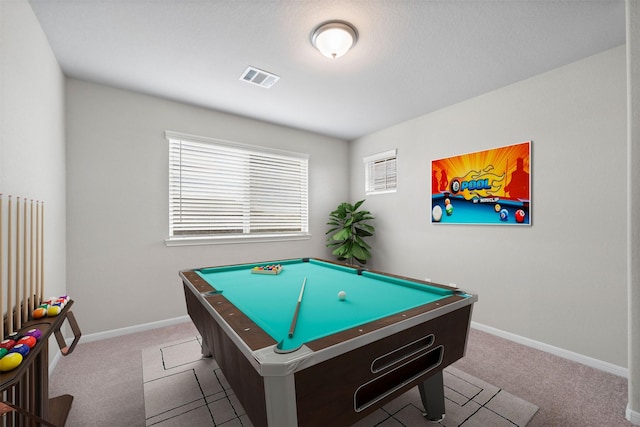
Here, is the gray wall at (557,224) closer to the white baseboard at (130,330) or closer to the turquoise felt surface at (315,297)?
the turquoise felt surface at (315,297)

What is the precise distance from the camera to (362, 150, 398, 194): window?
4090 mm

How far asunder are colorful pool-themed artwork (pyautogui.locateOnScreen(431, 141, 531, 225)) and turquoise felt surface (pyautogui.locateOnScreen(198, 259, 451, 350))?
5.57 ft

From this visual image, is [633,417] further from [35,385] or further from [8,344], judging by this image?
[35,385]

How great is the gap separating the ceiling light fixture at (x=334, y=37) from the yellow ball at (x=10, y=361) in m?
2.33

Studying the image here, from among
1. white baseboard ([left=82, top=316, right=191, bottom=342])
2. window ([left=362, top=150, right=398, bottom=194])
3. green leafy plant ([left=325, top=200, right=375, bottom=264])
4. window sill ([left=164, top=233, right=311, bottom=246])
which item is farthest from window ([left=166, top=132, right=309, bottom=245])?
window ([left=362, top=150, right=398, bottom=194])

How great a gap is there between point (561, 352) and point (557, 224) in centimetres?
114

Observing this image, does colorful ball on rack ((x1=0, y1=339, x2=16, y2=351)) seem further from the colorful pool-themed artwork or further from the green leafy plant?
the colorful pool-themed artwork

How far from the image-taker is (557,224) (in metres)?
2.54

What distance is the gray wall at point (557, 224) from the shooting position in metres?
2.24

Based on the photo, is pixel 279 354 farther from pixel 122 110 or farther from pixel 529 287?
pixel 122 110

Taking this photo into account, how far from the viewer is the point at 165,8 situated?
183cm

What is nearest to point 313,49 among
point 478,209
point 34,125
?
point 34,125

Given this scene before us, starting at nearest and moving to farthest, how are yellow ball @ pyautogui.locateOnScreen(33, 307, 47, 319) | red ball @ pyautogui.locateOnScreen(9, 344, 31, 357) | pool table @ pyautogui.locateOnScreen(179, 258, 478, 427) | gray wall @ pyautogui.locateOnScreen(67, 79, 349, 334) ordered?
pool table @ pyautogui.locateOnScreen(179, 258, 478, 427) → red ball @ pyautogui.locateOnScreen(9, 344, 31, 357) → yellow ball @ pyautogui.locateOnScreen(33, 307, 47, 319) → gray wall @ pyautogui.locateOnScreen(67, 79, 349, 334)

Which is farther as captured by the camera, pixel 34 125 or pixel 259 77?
pixel 259 77
